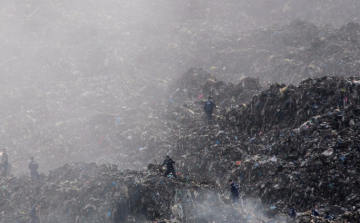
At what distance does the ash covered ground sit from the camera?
8.52 metres

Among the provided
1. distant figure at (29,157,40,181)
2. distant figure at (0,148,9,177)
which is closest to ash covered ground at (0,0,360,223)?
distant figure at (29,157,40,181)

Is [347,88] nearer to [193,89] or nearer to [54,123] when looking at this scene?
[193,89]

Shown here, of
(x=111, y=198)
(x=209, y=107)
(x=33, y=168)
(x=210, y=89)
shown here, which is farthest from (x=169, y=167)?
(x=210, y=89)

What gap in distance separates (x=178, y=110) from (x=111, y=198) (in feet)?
21.3

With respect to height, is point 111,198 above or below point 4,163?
below

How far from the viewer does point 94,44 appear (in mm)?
22922

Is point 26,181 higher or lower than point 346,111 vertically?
lower

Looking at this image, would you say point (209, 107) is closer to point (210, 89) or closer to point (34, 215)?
point (210, 89)

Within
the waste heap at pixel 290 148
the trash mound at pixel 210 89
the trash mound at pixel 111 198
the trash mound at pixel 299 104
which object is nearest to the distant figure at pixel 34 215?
the trash mound at pixel 111 198

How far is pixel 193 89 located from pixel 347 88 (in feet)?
28.7

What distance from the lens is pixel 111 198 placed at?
33.4 feet

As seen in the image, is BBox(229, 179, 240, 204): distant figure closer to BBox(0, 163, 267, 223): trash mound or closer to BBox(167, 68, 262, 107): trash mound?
BBox(0, 163, 267, 223): trash mound

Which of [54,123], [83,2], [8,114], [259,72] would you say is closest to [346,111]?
[259,72]

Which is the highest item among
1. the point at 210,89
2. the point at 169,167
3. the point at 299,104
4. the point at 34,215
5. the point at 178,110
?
the point at 210,89
